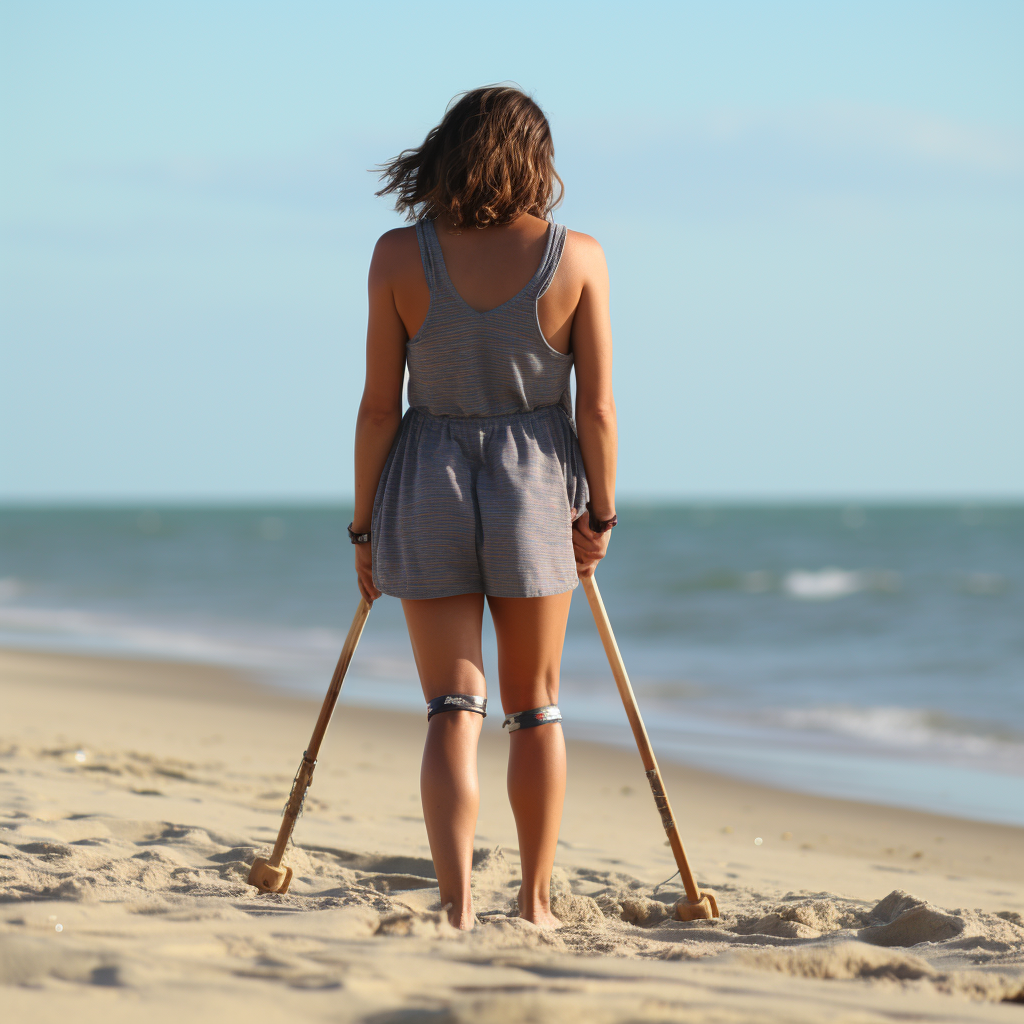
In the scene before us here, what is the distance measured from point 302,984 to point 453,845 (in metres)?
0.70

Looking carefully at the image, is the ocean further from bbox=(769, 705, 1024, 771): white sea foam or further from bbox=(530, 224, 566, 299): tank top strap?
bbox=(530, 224, 566, 299): tank top strap

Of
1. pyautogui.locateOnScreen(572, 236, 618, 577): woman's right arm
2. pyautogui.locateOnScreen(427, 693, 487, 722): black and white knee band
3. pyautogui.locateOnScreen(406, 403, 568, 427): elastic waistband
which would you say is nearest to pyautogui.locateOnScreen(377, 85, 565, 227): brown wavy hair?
pyautogui.locateOnScreen(572, 236, 618, 577): woman's right arm

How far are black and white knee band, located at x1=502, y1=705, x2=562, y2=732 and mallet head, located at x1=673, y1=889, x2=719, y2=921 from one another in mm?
682

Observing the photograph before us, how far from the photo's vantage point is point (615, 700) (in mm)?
7559

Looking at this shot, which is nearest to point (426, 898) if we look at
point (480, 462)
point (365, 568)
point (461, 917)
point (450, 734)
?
point (461, 917)

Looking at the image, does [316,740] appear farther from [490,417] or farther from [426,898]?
[490,417]

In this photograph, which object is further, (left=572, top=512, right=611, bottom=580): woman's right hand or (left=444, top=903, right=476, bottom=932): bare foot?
(left=572, top=512, right=611, bottom=580): woman's right hand

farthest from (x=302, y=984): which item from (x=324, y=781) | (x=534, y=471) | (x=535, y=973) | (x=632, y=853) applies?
(x=324, y=781)

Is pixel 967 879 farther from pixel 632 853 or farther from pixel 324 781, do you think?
pixel 324 781

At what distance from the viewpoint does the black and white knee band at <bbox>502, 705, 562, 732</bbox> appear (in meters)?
2.40

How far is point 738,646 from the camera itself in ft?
34.9

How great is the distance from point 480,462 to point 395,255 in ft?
1.59

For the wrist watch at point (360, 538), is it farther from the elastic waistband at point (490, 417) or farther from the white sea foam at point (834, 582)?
the white sea foam at point (834, 582)

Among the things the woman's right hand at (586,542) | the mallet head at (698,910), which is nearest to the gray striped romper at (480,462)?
the woman's right hand at (586,542)
